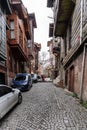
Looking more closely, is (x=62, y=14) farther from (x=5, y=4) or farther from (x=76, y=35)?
(x=5, y=4)

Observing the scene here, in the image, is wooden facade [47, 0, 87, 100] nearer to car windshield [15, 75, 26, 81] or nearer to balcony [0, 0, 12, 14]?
balcony [0, 0, 12, 14]

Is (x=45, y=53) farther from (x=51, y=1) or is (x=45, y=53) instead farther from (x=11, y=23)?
(x=11, y=23)

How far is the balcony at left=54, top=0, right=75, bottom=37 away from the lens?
10.1 meters

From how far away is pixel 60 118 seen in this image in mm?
5109

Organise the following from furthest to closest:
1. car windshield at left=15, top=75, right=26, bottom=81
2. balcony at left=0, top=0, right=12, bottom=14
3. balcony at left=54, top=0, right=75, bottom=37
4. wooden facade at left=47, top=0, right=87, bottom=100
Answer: car windshield at left=15, top=75, right=26, bottom=81 → balcony at left=0, top=0, right=12, bottom=14 → balcony at left=54, top=0, right=75, bottom=37 → wooden facade at left=47, top=0, right=87, bottom=100

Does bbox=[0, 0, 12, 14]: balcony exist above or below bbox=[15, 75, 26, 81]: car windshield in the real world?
above

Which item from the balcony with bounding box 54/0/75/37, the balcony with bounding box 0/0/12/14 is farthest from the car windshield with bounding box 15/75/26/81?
the balcony with bounding box 0/0/12/14

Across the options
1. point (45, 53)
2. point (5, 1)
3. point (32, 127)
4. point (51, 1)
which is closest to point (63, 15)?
point (5, 1)

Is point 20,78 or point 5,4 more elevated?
point 5,4

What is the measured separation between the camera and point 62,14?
11859 mm

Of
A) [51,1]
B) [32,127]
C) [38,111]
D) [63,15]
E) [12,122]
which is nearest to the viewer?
[32,127]

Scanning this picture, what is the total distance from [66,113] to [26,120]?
64.3 inches

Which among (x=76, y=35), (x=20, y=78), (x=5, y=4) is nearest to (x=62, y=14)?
(x=76, y=35)

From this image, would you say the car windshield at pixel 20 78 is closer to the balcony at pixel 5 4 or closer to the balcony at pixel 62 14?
the balcony at pixel 62 14
